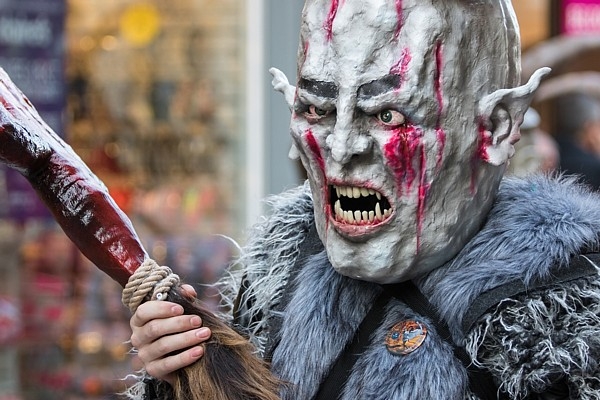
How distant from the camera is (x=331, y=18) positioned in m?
1.81

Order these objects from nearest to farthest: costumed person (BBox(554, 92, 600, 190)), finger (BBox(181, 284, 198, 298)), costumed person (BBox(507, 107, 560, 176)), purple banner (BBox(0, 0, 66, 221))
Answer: finger (BBox(181, 284, 198, 298)) → purple banner (BBox(0, 0, 66, 221)) → costumed person (BBox(507, 107, 560, 176)) → costumed person (BBox(554, 92, 600, 190))

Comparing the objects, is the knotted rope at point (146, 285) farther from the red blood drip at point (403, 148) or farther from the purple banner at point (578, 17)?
the purple banner at point (578, 17)

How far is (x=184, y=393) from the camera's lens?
5.99 feet

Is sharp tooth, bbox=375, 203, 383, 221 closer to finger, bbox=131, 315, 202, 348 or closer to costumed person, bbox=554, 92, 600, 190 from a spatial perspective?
finger, bbox=131, 315, 202, 348

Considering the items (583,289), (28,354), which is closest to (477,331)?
(583,289)

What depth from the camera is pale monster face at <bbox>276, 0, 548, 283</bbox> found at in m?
1.75

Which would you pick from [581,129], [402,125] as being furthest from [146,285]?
[581,129]

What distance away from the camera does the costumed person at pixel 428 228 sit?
5.61ft

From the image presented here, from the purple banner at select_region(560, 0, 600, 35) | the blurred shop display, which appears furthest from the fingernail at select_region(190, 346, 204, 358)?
the purple banner at select_region(560, 0, 600, 35)

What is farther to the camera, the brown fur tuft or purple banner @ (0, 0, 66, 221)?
purple banner @ (0, 0, 66, 221)

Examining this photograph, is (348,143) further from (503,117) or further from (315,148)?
(503,117)

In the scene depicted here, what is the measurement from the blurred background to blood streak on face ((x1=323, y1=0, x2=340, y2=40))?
2646 millimetres

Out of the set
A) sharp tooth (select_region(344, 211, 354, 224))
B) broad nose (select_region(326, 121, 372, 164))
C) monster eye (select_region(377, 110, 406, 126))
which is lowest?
sharp tooth (select_region(344, 211, 354, 224))

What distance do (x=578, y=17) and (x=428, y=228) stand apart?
216 inches
